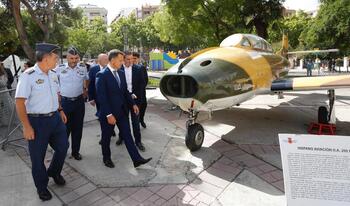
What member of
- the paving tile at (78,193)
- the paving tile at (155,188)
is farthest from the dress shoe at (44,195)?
the paving tile at (155,188)

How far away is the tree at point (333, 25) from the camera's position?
24578mm

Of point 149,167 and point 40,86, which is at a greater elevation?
point 40,86

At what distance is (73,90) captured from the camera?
518 centimetres

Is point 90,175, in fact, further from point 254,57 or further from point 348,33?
point 348,33

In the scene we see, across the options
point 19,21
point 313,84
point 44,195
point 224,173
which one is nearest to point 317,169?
point 224,173

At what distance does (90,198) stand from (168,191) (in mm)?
1004

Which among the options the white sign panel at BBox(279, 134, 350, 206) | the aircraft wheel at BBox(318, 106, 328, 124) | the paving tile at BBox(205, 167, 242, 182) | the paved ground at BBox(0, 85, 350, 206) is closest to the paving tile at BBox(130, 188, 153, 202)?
the paved ground at BBox(0, 85, 350, 206)

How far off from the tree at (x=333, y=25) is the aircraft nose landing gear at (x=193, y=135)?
Result: 2292 centimetres

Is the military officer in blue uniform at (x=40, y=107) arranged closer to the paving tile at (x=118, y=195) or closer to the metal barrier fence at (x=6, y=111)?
the paving tile at (x=118, y=195)

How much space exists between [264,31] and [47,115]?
1849 centimetres

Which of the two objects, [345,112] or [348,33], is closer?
[345,112]

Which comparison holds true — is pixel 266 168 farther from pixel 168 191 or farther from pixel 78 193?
pixel 78 193

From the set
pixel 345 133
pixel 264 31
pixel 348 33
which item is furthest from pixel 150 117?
pixel 348 33

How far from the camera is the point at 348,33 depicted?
83.5ft
